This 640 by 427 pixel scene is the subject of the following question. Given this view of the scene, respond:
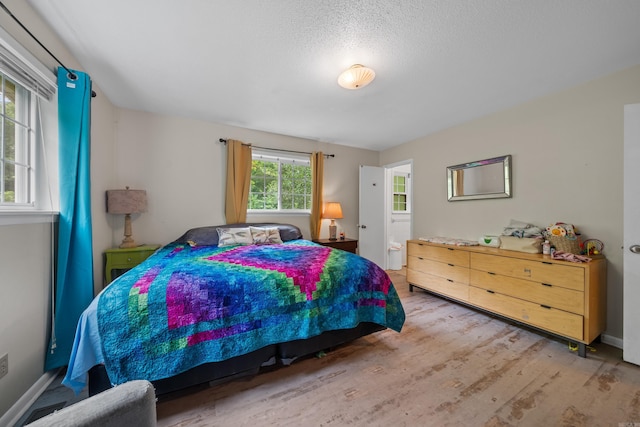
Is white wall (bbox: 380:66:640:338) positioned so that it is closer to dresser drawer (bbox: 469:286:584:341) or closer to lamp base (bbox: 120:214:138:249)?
dresser drawer (bbox: 469:286:584:341)

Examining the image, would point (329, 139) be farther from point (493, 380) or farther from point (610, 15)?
point (493, 380)

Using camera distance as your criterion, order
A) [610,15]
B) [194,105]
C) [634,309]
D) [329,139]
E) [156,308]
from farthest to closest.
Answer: [329,139]
[194,105]
[634,309]
[610,15]
[156,308]

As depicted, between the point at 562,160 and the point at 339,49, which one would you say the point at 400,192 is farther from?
the point at 339,49

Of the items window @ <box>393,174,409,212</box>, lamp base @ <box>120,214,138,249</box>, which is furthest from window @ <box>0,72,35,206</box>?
window @ <box>393,174,409,212</box>

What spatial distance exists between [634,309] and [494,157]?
5.95 ft

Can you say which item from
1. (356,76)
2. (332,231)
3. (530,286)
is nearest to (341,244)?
(332,231)

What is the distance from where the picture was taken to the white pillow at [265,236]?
3.02 meters

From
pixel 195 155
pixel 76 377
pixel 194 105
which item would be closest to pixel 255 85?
pixel 194 105

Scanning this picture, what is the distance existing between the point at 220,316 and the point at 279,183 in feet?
8.86

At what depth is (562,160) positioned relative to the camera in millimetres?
2371

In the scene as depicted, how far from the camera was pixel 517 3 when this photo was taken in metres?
1.42

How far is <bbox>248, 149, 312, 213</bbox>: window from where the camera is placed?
3738 mm

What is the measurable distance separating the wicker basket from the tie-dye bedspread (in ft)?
5.32

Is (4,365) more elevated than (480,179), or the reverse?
(480,179)
